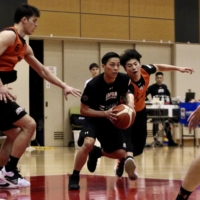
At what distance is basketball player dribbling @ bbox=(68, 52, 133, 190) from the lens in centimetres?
527

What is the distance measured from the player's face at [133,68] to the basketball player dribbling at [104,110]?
0.47 metres

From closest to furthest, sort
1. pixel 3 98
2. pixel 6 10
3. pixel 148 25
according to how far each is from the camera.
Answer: pixel 3 98 → pixel 6 10 → pixel 148 25

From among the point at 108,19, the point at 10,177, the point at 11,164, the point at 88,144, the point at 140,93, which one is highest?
the point at 108,19

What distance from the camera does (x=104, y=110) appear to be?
17.9ft

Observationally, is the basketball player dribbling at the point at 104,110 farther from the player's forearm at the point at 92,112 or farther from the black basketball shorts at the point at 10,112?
the black basketball shorts at the point at 10,112

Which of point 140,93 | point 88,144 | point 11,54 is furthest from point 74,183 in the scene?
point 140,93

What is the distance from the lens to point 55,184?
18.4 ft

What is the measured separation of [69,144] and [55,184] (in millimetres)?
8293

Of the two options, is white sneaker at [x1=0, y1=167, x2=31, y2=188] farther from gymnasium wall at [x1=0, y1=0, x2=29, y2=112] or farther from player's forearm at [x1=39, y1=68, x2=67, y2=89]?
gymnasium wall at [x1=0, y1=0, x2=29, y2=112]

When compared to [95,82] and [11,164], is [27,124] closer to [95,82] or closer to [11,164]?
[11,164]

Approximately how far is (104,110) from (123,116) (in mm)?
291

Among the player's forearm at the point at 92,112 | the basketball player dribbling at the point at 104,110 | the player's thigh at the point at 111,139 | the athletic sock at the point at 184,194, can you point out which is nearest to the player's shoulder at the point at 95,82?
the basketball player dribbling at the point at 104,110

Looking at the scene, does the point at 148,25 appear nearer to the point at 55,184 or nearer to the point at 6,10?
the point at 6,10

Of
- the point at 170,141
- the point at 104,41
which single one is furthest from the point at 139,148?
the point at 104,41
